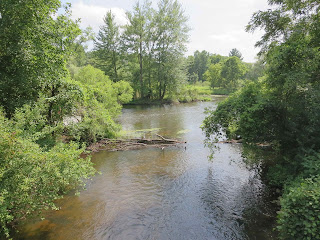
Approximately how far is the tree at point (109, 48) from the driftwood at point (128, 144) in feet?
105

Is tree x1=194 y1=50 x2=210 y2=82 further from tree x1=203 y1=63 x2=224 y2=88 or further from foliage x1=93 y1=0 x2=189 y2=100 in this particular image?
foliage x1=93 y1=0 x2=189 y2=100

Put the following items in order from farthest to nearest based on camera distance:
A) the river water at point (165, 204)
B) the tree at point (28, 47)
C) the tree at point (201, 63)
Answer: the tree at point (201, 63) < the tree at point (28, 47) < the river water at point (165, 204)

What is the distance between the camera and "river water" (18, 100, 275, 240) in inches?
296

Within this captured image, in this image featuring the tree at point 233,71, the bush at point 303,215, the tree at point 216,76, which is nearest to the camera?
the bush at point 303,215

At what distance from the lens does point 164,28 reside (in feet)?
140

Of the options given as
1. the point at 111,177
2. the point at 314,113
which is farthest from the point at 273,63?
the point at 111,177

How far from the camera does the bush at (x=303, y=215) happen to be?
498 centimetres

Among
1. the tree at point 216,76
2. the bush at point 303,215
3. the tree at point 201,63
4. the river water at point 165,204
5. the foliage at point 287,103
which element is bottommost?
the river water at point 165,204

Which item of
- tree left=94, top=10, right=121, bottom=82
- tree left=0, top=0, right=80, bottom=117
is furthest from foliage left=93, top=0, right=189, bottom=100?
tree left=0, top=0, right=80, bottom=117

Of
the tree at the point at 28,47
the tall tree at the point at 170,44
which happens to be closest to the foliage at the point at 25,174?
the tree at the point at 28,47

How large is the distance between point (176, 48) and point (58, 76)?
3674cm

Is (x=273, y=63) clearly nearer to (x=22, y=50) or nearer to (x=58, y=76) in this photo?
(x=58, y=76)

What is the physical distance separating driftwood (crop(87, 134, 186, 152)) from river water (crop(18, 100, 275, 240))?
7.02 ft

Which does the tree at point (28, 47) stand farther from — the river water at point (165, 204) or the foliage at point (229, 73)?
the foliage at point (229, 73)
